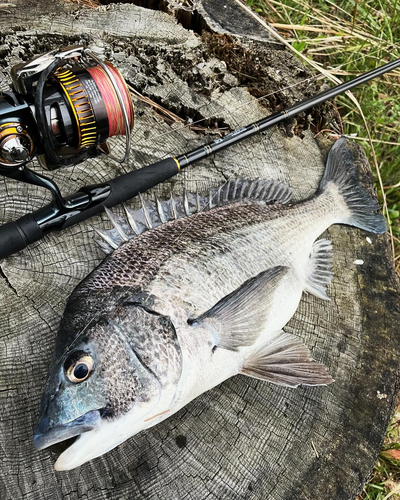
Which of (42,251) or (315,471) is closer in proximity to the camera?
(315,471)

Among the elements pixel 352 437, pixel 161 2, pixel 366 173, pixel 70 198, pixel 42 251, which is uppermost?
pixel 161 2

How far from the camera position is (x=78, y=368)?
1.43 metres

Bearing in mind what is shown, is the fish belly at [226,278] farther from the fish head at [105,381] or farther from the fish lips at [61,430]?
the fish lips at [61,430]

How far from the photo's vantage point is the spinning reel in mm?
1680

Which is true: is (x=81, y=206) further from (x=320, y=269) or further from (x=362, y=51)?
(x=362, y=51)

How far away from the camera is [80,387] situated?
4.62 feet

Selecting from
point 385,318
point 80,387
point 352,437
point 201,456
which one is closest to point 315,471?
point 352,437

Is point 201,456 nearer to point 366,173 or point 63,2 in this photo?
point 366,173

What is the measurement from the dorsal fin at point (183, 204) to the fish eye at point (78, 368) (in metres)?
0.61

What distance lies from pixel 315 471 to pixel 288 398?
298mm

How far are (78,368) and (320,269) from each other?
136 cm

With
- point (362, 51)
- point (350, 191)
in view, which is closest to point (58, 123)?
point (350, 191)

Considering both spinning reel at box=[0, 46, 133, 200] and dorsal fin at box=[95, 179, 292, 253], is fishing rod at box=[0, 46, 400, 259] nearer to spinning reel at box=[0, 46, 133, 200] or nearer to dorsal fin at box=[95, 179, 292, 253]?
spinning reel at box=[0, 46, 133, 200]

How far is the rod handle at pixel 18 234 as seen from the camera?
1948 mm
